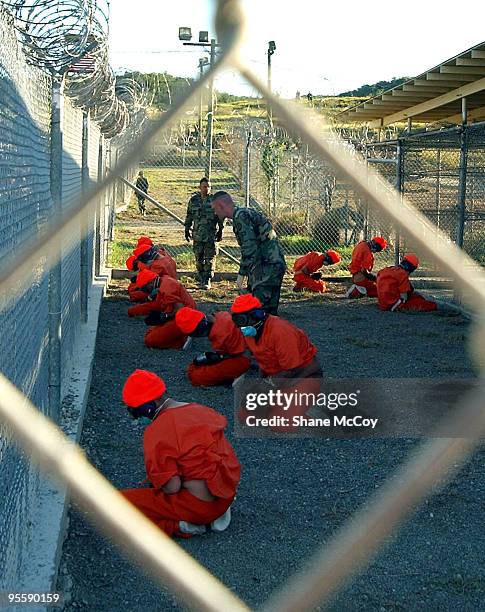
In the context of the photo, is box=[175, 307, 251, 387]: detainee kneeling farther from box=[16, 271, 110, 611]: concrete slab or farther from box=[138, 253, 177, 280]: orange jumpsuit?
box=[138, 253, 177, 280]: orange jumpsuit

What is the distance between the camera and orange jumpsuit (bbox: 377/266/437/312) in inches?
454

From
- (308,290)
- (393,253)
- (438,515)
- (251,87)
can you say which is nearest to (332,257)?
(308,290)

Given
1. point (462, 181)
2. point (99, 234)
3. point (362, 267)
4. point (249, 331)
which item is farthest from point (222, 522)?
point (99, 234)

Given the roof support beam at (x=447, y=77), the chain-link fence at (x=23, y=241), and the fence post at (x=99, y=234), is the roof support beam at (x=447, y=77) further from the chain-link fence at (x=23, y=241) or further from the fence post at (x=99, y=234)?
the chain-link fence at (x=23, y=241)

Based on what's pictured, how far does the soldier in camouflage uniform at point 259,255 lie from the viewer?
9.05 meters

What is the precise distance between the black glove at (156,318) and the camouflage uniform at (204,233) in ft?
9.92

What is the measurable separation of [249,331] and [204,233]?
22.2ft

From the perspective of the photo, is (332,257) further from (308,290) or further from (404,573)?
(404,573)

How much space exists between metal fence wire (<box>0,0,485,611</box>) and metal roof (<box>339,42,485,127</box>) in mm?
4994

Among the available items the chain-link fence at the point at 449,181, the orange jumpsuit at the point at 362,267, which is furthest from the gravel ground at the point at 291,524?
the orange jumpsuit at the point at 362,267

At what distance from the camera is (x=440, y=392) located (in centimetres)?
759

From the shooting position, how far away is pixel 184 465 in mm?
4320

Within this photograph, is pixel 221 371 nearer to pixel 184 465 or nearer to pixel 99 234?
pixel 184 465

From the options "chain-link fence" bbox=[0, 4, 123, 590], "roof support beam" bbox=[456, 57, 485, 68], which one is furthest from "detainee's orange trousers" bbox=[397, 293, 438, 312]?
"chain-link fence" bbox=[0, 4, 123, 590]
